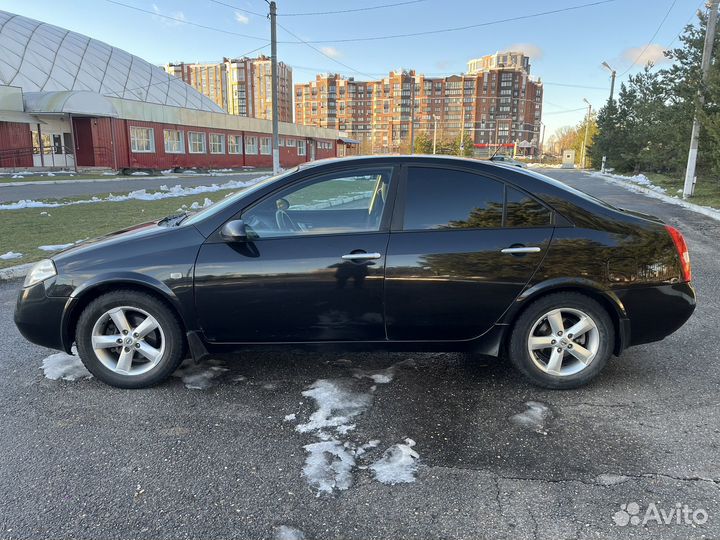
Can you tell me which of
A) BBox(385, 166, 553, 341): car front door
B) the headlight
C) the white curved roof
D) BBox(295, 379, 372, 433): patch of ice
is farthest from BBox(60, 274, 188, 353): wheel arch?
the white curved roof

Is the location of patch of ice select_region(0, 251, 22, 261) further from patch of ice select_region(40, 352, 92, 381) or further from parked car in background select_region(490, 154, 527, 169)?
parked car in background select_region(490, 154, 527, 169)

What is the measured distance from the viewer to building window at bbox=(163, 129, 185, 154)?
3753 centimetres

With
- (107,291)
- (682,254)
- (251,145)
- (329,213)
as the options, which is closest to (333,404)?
(329,213)

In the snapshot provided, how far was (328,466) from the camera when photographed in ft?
9.16

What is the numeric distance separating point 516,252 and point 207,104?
5681 cm

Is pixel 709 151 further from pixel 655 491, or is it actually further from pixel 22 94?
pixel 22 94

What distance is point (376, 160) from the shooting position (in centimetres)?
372

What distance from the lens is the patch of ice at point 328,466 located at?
264 centimetres

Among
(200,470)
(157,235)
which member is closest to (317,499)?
(200,470)

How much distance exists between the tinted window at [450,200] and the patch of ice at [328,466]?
1492 millimetres

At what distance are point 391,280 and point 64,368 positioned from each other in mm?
2688

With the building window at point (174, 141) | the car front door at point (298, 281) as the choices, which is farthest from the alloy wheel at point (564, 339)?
the building window at point (174, 141)

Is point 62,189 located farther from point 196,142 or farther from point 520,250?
point 520,250

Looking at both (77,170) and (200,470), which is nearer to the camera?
(200,470)
